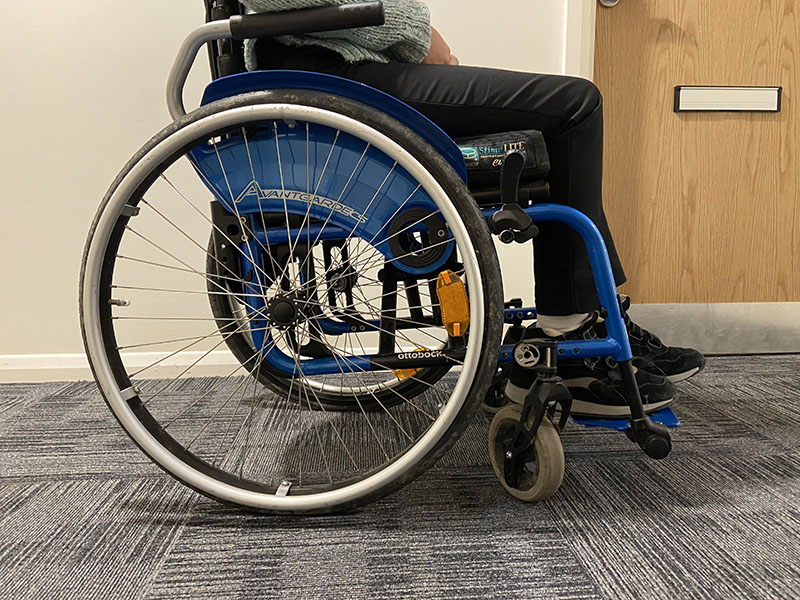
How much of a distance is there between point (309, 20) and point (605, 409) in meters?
0.68

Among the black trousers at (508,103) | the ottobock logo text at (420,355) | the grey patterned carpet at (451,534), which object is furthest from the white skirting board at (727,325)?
the ottobock logo text at (420,355)

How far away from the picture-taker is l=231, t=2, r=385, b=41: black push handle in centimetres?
68

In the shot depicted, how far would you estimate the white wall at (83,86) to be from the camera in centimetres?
141

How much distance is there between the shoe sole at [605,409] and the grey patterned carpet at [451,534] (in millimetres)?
101

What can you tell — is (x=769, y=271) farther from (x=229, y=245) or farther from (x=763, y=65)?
(x=229, y=245)

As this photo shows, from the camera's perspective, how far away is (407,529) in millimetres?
730

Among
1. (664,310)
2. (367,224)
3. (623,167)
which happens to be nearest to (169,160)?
(367,224)

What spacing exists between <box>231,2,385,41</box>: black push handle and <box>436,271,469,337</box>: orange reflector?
0.33m

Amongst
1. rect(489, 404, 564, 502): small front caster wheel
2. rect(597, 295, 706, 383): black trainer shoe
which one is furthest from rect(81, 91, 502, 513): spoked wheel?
rect(597, 295, 706, 383): black trainer shoe

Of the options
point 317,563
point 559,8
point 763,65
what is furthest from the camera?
point 763,65

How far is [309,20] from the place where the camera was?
68 cm

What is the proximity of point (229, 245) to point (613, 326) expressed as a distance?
0.57m

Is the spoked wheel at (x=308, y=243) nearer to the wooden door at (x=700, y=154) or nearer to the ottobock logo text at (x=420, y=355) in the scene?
the ottobock logo text at (x=420, y=355)

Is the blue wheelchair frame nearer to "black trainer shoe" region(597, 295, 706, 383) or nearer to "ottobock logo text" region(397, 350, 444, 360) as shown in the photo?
"ottobock logo text" region(397, 350, 444, 360)
